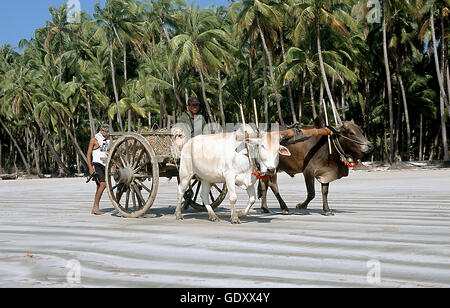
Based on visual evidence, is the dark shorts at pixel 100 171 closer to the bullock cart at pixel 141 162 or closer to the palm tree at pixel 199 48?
the bullock cart at pixel 141 162

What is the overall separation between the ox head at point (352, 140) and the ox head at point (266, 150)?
1862mm

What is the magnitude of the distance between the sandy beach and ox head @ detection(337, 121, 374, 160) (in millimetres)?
1157

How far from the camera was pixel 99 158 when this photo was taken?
12.5 meters

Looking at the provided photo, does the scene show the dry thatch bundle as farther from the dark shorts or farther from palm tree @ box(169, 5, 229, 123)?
palm tree @ box(169, 5, 229, 123)

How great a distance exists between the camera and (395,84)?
55.1 meters

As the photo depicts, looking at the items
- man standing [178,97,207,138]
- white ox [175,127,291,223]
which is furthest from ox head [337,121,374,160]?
man standing [178,97,207,138]

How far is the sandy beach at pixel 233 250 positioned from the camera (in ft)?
18.9

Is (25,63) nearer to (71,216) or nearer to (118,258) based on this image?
(71,216)

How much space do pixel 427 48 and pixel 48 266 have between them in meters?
50.9

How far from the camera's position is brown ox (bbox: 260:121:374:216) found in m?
11.2

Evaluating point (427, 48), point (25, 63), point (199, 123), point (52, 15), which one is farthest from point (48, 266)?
point (25, 63)

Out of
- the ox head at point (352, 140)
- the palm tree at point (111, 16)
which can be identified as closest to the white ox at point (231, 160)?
the ox head at point (352, 140)

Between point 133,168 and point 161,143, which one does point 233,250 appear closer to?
point 161,143

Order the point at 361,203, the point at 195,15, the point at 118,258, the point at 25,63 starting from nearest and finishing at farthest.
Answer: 1. the point at 118,258
2. the point at 361,203
3. the point at 195,15
4. the point at 25,63
